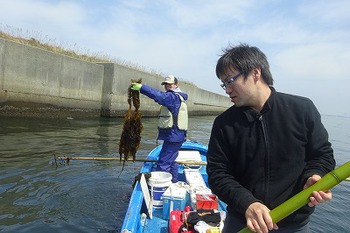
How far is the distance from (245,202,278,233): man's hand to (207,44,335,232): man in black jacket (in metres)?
0.14

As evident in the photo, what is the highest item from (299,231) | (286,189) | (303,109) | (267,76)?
(267,76)

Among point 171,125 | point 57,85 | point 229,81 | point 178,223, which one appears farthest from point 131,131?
point 57,85

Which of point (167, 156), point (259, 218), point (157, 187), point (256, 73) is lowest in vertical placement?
point (157, 187)

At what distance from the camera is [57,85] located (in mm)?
15141

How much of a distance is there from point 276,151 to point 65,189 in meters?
5.71

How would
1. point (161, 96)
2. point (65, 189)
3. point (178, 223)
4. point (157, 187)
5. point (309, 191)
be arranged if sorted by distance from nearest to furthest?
point (309, 191) → point (178, 223) → point (157, 187) → point (161, 96) → point (65, 189)

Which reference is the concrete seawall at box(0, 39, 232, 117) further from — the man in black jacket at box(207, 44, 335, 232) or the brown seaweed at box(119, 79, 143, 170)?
the man in black jacket at box(207, 44, 335, 232)

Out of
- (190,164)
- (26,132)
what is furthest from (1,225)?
(26,132)

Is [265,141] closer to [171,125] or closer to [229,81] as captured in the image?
[229,81]

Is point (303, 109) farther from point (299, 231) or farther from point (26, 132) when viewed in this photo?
point (26, 132)

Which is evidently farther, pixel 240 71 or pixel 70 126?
pixel 70 126

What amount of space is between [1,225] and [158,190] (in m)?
2.71

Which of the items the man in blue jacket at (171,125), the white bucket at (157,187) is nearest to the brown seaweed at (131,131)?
the man in blue jacket at (171,125)

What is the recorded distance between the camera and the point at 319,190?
5.62 ft
